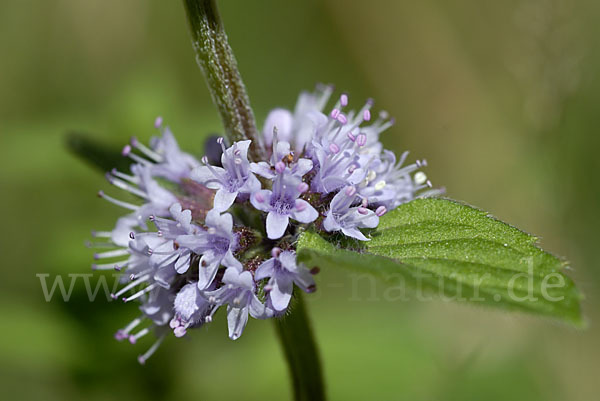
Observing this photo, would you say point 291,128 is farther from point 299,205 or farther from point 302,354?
point 302,354

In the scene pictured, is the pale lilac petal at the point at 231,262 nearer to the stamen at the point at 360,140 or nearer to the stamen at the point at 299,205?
the stamen at the point at 299,205

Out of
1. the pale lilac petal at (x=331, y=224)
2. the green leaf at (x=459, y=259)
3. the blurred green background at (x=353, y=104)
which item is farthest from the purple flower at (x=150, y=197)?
the blurred green background at (x=353, y=104)

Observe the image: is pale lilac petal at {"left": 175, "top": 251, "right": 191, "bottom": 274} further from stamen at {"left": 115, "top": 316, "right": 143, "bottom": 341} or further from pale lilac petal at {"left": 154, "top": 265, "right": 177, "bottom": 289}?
stamen at {"left": 115, "top": 316, "right": 143, "bottom": 341}

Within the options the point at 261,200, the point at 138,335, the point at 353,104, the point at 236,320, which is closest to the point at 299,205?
the point at 261,200

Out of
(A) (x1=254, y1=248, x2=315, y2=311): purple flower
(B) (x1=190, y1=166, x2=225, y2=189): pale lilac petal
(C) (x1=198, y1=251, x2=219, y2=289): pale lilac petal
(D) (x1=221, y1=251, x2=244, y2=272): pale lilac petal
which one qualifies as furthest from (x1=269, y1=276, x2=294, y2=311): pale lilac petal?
(B) (x1=190, y1=166, x2=225, y2=189): pale lilac petal

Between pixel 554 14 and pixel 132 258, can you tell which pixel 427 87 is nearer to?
pixel 554 14

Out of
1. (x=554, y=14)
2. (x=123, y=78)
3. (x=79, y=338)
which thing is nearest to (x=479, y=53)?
(x=554, y=14)
